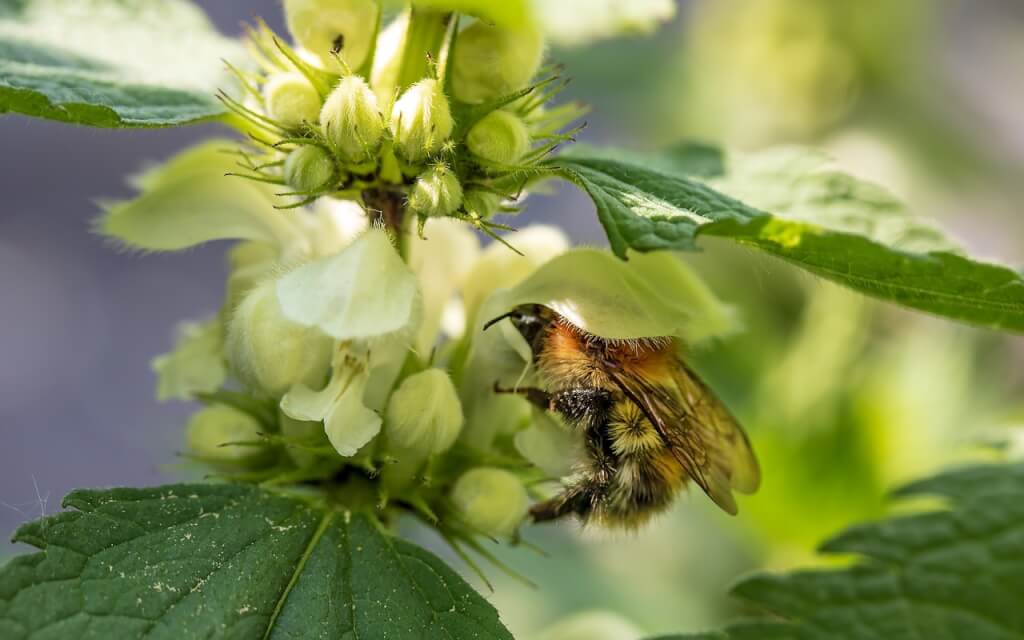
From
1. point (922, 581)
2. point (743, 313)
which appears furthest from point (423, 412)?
point (743, 313)

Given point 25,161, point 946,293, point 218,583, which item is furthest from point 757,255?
point 25,161

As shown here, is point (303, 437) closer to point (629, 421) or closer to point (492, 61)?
point (629, 421)

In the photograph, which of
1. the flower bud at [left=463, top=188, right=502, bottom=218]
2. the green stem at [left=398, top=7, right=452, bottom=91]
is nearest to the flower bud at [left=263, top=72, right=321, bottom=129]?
the green stem at [left=398, top=7, right=452, bottom=91]

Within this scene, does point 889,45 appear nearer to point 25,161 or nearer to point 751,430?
point 751,430

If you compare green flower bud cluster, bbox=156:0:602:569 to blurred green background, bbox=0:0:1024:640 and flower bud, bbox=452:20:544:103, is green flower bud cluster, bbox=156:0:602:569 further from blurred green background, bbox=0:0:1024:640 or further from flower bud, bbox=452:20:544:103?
blurred green background, bbox=0:0:1024:640

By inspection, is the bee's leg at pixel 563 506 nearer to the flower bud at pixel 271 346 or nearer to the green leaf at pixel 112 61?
the flower bud at pixel 271 346

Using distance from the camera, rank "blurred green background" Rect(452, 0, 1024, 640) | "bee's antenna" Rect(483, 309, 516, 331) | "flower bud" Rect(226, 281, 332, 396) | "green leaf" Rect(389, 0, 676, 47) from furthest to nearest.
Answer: "blurred green background" Rect(452, 0, 1024, 640)
"bee's antenna" Rect(483, 309, 516, 331)
"flower bud" Rect(226, 281, 332, 396)
"green leaf" Rect(389, 0, 676, 47)
